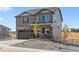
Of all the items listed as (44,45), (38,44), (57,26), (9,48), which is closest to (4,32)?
(9,48)

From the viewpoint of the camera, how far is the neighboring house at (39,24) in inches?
292

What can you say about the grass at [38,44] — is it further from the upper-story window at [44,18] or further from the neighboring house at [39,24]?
the upper-story window at [44,18]

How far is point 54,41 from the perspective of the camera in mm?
7453

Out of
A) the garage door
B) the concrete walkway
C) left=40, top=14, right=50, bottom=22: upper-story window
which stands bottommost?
the concrete walkway

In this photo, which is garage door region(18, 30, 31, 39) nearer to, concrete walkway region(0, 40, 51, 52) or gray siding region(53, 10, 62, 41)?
concrete walkway region(0, 40, 51, 52)

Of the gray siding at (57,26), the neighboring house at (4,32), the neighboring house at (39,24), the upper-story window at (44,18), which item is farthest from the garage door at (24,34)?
the gray siding at (57,26)

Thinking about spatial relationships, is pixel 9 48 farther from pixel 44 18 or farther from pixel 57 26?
pixel 57 26

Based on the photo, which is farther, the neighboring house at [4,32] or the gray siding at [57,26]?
the neighboring house at [4,32]

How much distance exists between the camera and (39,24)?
7453mm

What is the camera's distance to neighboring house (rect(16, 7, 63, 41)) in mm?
7406

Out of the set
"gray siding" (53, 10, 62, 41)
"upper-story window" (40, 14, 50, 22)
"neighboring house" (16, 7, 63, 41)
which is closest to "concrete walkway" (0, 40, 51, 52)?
"neighboring house" (16, 7, 63, 41)

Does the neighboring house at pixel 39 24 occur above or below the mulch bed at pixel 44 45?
above
